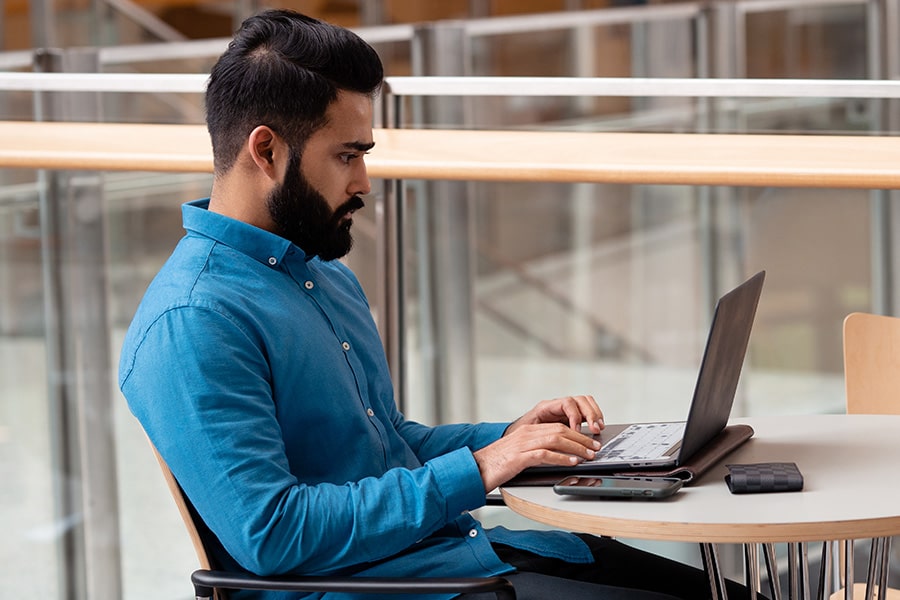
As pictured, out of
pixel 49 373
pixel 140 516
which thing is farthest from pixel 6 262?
pixel 140 516

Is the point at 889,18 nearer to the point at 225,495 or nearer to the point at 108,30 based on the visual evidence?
the point at 108,30

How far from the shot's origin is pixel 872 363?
209cm

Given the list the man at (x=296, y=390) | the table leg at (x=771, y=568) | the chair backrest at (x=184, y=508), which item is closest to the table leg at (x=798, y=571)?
the table leg at (x=771, y=568)

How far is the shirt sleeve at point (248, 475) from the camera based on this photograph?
1.31 metres

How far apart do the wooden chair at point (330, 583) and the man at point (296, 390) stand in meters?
0.02

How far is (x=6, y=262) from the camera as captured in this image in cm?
339

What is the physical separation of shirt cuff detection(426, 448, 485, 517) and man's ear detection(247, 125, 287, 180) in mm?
424

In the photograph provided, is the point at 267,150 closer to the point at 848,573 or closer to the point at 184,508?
the point at 184,508

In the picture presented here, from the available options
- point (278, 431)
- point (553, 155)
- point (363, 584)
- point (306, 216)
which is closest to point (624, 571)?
point (363, 584)

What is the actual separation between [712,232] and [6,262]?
2.85m

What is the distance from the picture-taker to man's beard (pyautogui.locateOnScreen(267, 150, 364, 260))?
1482 millimetres

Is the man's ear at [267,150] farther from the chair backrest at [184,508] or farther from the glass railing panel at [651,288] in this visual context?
the glass railing panel at [651,288]

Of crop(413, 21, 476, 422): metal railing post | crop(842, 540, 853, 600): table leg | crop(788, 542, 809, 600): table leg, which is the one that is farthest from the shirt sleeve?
crop(413, 21, 476, 422): metal railing post

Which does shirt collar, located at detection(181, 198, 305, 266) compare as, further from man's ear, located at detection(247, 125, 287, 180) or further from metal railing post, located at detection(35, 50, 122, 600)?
metal railing post, located at detection(35, 50, 122, 600)
